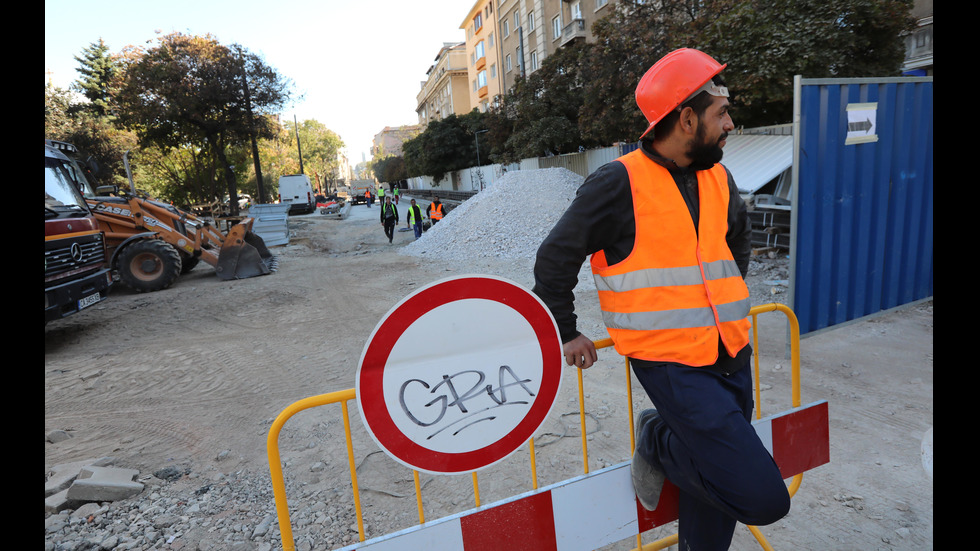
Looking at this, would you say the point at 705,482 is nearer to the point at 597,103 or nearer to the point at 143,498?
the point at 143,498

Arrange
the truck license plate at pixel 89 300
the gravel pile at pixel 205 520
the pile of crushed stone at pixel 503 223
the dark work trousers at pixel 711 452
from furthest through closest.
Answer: the pile of crushed stone at pixel 503 223
the truck license plate at pixel 89 300
the gravel pile at pixel 205 520
the dark work trousers at pixel 711 452

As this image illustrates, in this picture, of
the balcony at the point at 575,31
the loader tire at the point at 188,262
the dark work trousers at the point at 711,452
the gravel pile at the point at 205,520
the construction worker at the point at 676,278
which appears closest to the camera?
the dark work trousers at the point at 711,452

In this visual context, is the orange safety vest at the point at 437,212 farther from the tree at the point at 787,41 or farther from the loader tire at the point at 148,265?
the tree at the point at 787,41

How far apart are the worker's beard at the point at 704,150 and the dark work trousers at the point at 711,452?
30.8 inches

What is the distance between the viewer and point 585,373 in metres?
5.04

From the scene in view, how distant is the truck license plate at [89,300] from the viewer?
7.54 metres

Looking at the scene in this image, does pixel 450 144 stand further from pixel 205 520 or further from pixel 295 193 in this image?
pixel 205 520

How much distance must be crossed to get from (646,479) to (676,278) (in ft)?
2.84

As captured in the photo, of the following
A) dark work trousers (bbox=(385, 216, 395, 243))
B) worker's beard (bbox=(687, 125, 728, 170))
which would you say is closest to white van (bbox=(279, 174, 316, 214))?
dark work trousers (bbox=(385, 216, 395, 243))

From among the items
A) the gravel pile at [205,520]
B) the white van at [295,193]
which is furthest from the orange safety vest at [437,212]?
the white van at [295,193]

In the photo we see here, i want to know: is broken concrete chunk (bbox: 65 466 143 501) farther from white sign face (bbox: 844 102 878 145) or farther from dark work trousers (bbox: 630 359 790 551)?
white sign face (bbox: 844 102 878 145)

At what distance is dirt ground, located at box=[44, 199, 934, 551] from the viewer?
2969mm

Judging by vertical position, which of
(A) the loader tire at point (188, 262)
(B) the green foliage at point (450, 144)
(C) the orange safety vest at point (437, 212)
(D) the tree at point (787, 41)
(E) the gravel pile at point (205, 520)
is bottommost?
(E) the gravel pile at point (205, 520)

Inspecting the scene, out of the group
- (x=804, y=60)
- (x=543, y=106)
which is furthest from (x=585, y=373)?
(x=543, y=106)
